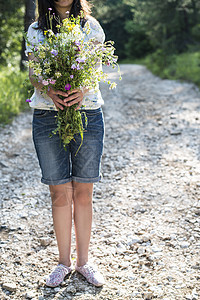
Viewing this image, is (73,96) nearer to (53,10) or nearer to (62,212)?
(53,10)

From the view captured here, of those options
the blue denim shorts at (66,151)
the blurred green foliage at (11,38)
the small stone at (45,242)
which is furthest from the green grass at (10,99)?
the blue denim shorts at (66,151)

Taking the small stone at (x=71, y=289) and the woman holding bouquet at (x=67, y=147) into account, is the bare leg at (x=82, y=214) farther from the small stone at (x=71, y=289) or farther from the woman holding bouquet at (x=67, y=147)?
the small stone at (x=71, y=289)

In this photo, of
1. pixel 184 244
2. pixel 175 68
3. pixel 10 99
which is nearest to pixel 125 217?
pixel 184 244

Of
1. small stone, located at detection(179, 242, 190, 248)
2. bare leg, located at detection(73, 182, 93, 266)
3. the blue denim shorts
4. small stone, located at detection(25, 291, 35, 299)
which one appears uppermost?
the blue denim shorts

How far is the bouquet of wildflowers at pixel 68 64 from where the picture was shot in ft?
6.06

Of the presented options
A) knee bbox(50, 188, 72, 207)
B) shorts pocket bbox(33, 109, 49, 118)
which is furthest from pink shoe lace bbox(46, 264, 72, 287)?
shorts pocket bbox(33, 109, 49, 118)

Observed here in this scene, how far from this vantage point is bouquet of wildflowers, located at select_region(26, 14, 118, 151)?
6.06 feet

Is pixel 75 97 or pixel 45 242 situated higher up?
pixel 75 97

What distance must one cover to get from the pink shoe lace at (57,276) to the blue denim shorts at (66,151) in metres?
0.64

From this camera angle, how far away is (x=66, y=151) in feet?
7.09

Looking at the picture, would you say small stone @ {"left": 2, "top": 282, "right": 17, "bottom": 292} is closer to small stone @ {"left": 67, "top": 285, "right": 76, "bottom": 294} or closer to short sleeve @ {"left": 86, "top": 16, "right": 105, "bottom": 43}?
small stone @ {"left": 67, "top": 285, "right": 76, "bottom": 294}

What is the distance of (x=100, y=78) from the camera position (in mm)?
1989

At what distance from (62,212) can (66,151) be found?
41 cm

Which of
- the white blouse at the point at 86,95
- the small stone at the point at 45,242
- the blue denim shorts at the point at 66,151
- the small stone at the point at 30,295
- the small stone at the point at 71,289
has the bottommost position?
the small stone at the point at 45,242
